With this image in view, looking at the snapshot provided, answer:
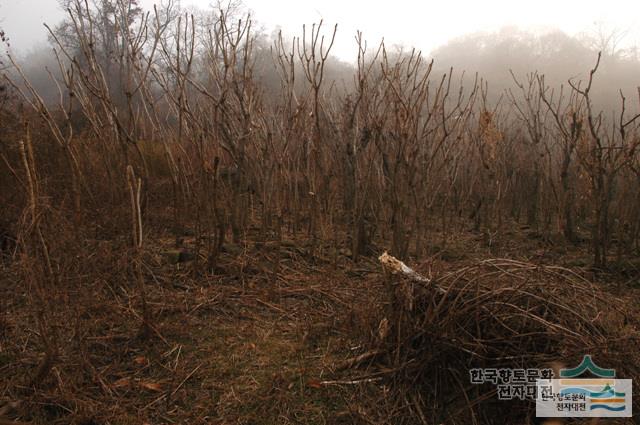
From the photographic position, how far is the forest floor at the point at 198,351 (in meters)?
1.84

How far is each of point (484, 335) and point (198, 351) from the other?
1.57 m

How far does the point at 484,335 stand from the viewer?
74.9 inches

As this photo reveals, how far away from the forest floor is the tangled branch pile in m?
0.14

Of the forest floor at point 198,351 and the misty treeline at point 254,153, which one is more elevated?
the misty treeline at point 254,153

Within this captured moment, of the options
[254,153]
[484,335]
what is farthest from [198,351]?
[254,153]

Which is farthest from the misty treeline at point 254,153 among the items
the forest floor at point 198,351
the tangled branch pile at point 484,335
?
the tangled branch pile at point 484,335

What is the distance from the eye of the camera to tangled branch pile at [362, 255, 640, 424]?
68.1 inches

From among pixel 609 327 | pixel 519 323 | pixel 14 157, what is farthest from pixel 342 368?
pixel 14 157

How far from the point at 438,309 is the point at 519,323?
1.20 ft

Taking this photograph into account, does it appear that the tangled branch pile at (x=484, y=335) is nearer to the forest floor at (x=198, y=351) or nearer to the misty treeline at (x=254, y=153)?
the forest floor at (x=198, y=351)

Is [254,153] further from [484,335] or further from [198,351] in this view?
[484,335]

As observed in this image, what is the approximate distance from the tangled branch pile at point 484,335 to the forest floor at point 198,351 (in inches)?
5.6

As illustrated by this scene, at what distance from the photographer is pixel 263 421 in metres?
1.83

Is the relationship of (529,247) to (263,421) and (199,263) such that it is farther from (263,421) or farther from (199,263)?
(263,421)
